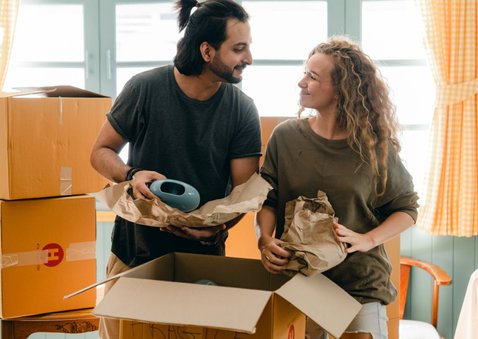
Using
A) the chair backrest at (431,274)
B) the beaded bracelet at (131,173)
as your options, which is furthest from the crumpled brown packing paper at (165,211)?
the chair backrest at (431,274)

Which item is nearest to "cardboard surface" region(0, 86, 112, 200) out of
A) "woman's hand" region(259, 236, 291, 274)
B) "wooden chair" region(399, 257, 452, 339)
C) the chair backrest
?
"woman's hand" region(259, 236, 291, 274)

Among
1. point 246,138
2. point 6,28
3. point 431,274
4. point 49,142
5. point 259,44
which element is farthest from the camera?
point 259,44

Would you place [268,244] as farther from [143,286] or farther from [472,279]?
[472,279]

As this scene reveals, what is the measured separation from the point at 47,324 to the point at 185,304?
3.81ft

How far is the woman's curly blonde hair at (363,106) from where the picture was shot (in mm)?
1964

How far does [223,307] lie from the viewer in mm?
1431

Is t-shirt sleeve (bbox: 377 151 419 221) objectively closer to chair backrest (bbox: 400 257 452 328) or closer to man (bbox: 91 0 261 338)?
man (bbox: 91 0 261 338)

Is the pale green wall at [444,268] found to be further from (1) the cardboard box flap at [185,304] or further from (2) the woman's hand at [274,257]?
(1) the cardboard box flap at [185,304]

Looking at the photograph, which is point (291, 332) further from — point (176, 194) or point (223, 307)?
point (176, 194)

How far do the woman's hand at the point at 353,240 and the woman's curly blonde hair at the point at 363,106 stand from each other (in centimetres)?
16

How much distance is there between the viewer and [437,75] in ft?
11.3

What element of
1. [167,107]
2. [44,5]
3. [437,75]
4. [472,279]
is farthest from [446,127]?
[44,5]

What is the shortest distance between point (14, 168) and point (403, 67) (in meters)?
2.06

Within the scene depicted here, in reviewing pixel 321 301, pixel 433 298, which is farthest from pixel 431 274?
pixel 321 301
